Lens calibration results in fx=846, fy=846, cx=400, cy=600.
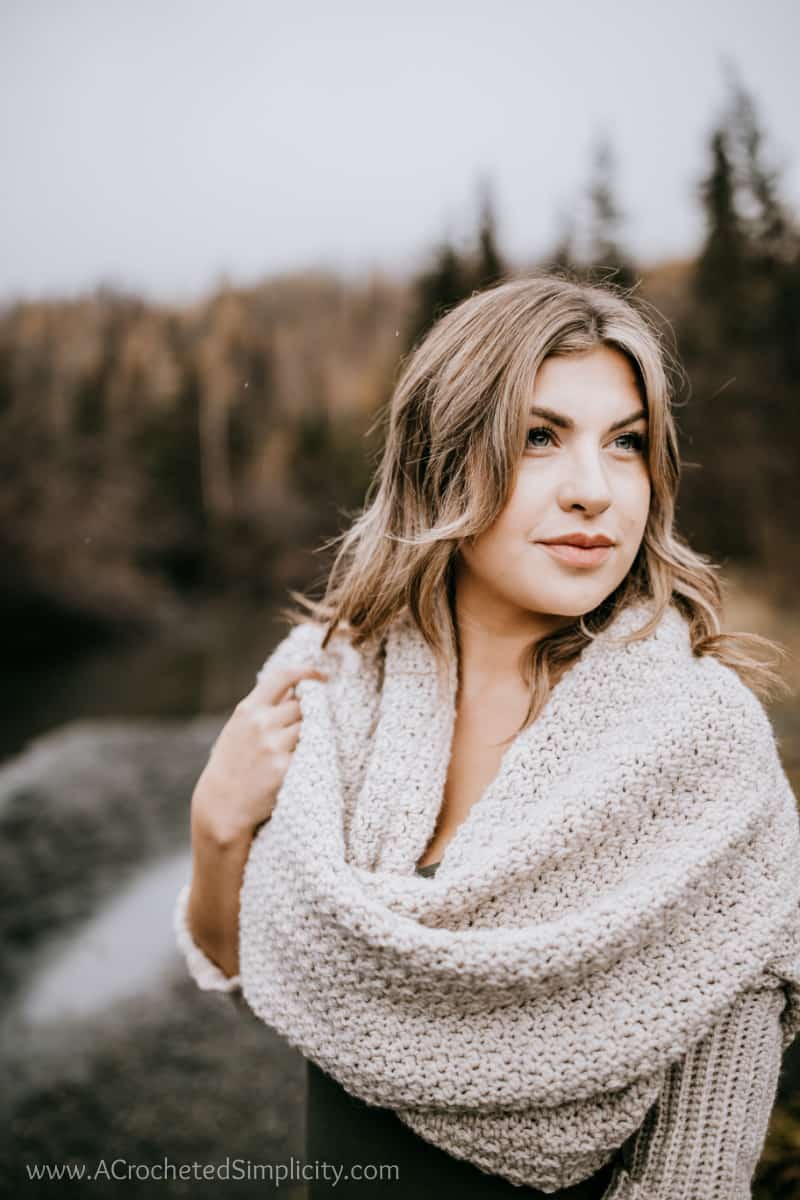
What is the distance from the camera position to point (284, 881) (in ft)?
4.03

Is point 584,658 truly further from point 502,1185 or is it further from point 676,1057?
point 502,1185

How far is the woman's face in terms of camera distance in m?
1.16

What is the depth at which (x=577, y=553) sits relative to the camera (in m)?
1.16

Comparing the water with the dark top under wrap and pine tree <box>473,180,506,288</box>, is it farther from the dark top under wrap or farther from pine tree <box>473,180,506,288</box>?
pine tree <box>473,180,506,288</box>

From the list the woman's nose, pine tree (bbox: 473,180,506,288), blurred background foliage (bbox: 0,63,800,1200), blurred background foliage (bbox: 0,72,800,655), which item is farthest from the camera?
pine tree (bbox: 473,180,506,288)

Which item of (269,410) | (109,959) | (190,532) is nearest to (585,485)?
(109,959)

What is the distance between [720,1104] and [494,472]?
0.86 metres

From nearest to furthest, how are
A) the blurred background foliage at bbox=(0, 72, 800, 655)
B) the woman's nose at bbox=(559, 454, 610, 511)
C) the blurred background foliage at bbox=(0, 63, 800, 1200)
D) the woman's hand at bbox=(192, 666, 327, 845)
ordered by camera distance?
the woman's nose at bbox=(559, 454, 610, 511), the woman's hand at bbox=(192, 666, 327, 845), the blurred background foliage at bbox=(0, 63, 800, 1200), the blurred background foliage at bbox=(0, 72, 800, 655)

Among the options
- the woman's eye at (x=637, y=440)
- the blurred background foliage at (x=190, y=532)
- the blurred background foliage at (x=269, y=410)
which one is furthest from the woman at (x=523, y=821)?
the blurred background foliage at (x=269, y=410)

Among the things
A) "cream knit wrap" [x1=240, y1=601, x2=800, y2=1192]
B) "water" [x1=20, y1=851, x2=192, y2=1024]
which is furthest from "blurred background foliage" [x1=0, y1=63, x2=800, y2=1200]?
"cream knit wrap" [x1=240, y1=601, x2=800, y2=1192]

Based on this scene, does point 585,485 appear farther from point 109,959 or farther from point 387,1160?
point 109,959

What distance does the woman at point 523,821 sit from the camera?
1.05 m

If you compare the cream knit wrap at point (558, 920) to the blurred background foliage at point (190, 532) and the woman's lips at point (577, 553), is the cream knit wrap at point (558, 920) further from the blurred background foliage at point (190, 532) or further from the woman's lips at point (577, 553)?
the blurred background foliage at point (190, 532)

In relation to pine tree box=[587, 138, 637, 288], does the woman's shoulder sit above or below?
below
